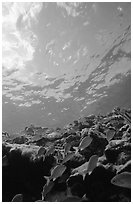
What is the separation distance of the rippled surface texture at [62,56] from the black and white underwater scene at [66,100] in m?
0.07

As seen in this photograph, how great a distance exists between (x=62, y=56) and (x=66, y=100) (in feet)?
37.0

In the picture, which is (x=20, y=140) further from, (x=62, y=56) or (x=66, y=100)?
(x=66, y=100)

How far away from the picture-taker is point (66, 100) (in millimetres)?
27797

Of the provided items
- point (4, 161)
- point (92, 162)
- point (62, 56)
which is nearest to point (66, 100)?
point (62, 56)

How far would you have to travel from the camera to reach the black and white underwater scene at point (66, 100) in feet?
11.5

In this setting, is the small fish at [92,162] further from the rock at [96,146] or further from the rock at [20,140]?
the rock at [20,140]

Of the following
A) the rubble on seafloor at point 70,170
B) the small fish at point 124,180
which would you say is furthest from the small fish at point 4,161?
the small fish at point 124,180

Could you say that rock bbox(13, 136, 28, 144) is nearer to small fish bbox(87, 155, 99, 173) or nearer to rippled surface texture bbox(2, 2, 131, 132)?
small fish bbox(87, 155, 99, 173)

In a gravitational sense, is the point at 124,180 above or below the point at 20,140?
below

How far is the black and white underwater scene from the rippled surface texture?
73 mm

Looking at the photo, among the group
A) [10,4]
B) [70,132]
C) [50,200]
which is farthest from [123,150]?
[10,4]

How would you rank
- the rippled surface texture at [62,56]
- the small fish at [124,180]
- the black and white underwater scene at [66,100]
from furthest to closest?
the rippled surface texture at [62,56] → the black and white underwater scene at [66,100] → the small fish at [124,180]

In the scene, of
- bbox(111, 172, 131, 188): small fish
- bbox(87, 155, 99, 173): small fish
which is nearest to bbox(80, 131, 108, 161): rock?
bbox(87, 155, 99, 173): small fish

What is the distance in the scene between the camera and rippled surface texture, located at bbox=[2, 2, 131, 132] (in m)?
13.1
